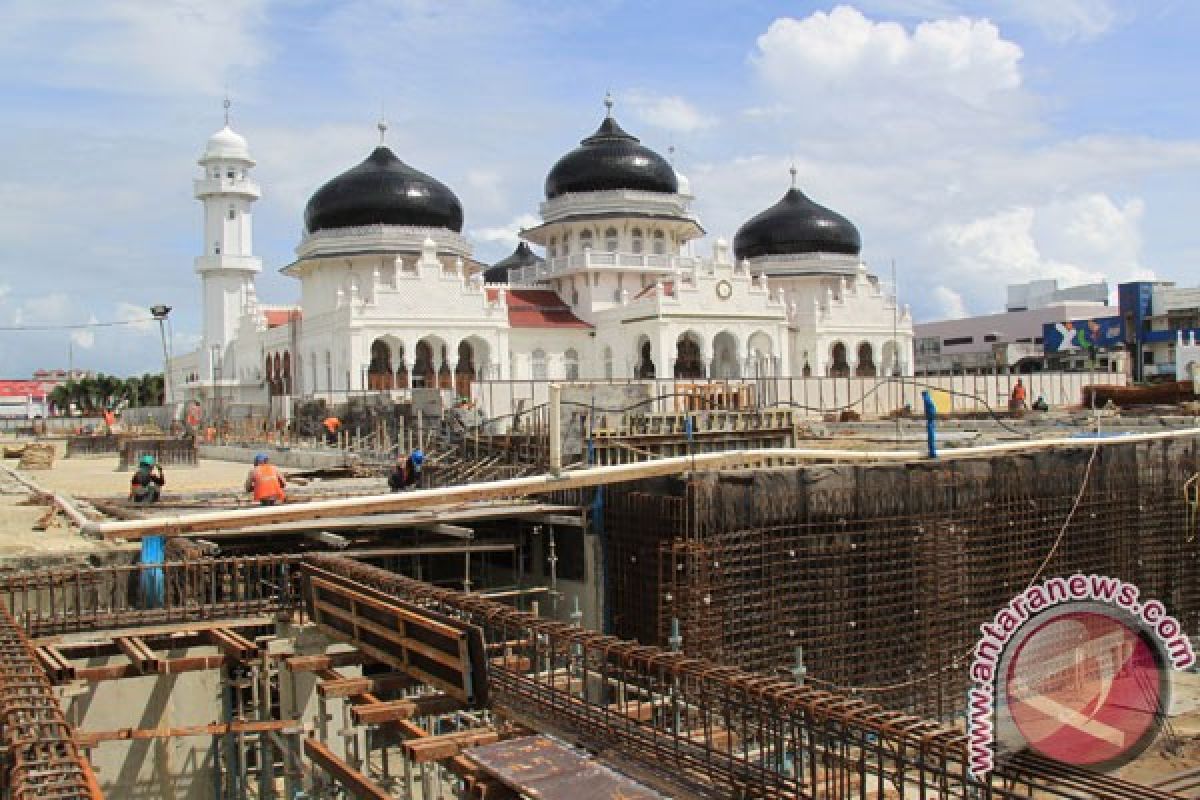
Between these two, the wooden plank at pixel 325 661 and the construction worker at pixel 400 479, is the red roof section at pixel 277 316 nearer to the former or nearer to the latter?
the construction worker at pixel 400 479

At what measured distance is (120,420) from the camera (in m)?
71.6

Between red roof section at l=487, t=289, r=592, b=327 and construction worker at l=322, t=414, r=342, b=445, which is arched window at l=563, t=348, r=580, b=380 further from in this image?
construction worker at l=322, t=414, r=342, b=445

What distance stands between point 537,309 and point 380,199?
27.5 feet

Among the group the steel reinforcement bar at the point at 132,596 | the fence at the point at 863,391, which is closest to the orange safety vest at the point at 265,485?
the steel reinforcement bar at the point at 132,596

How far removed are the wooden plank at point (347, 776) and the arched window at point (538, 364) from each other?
41957mm

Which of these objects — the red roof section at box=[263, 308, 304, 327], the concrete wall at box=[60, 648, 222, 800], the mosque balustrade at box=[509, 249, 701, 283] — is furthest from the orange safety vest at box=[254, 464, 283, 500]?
the red roof section at box=[263, 308, 304, 327]

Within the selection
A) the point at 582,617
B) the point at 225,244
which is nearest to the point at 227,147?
the point at 225,244

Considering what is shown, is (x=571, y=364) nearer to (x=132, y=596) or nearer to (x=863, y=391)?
(x=863, y=391)

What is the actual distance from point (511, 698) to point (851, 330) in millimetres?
49918

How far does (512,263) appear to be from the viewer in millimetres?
65812

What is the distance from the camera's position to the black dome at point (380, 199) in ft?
165

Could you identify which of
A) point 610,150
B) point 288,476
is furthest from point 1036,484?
point 610,150

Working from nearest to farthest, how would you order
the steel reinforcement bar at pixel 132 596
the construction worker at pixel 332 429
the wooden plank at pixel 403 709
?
the wooden plank at pixel 403 709, the steel reinforcement bar at pixel 132 596, the construction worker at pixel 332 429

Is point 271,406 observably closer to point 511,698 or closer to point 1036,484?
point 1036,484
